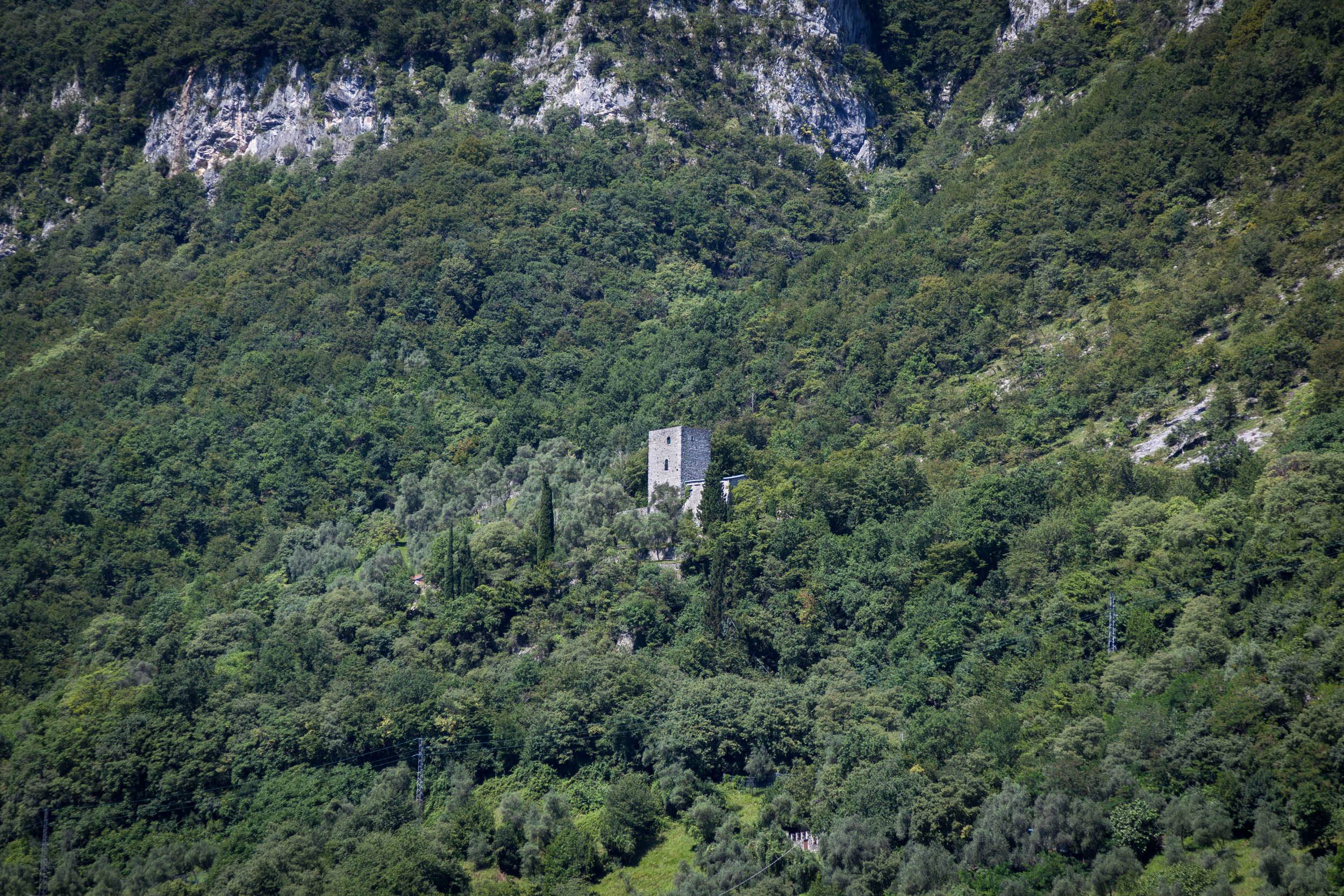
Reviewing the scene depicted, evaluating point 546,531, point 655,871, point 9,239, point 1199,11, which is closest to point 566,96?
point 1199,11

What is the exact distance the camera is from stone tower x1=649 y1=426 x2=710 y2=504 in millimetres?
71750

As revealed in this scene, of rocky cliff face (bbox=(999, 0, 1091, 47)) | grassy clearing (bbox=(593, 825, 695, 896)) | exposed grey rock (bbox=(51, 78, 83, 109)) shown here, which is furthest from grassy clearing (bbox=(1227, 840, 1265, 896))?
exposed grey rock (bbox=(51, 78, 83, 109))

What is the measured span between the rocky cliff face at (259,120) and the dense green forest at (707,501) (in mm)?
2991

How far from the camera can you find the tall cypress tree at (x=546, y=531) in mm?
67438

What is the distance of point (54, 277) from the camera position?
119 metres

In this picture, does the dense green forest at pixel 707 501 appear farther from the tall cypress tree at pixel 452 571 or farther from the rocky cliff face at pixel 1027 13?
the rocky cliff face at pixel 1027 13

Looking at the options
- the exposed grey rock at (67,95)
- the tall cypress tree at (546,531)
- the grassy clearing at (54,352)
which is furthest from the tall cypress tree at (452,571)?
the exposed grey rock at (67,95)

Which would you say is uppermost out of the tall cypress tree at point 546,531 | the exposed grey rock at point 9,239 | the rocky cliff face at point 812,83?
the rocky cliff face at point 812,83

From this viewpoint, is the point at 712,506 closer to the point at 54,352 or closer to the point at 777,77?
the point at 54,352

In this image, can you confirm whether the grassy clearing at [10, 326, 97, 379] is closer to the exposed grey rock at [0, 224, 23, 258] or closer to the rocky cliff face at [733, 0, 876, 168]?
the exposed grey rock at [0, 224, 23, 258]

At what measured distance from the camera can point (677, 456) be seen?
71.9 m

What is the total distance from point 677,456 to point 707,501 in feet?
17.0

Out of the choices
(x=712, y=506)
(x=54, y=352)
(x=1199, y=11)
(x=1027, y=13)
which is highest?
(x=1027, y=13)

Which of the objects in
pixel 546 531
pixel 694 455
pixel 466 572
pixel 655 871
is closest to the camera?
pixel 655 871
